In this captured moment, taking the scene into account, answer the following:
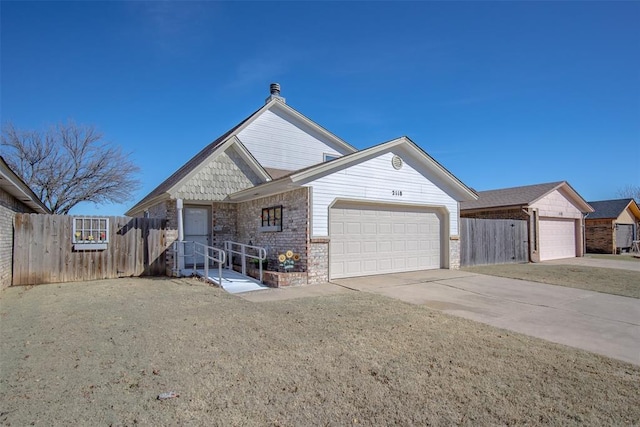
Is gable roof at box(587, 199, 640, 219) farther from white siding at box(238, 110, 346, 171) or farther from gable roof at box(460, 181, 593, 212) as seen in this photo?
white siding at box(238, 110, 346, 171)

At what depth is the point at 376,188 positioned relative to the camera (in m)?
11.5

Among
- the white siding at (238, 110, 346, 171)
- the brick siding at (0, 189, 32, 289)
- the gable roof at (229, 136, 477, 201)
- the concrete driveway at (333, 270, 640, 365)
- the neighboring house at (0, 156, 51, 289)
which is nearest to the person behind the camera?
the concrete driveway at (333, 270, 640, 365)

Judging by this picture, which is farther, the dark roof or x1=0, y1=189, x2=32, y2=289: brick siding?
the dark roof

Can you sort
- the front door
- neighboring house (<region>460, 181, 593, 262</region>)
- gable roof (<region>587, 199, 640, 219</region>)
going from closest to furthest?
the front door < neighboring house (<region>460, 181, 593, 262</region>) < gable roof (<region>587, 199, 640, 219</region>)

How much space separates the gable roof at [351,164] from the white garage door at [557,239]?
8.51m

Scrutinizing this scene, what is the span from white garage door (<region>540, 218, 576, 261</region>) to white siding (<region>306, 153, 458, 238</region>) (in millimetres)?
8980

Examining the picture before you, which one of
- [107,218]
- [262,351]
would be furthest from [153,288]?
[262,351]

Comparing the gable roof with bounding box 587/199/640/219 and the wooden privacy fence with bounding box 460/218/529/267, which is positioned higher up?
the gable roof with bounding box 587/199/640/219

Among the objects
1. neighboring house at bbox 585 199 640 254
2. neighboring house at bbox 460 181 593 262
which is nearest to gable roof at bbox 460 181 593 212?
neighboring house at bbox 460 181 593 262

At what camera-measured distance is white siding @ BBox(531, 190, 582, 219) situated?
61.9 ft

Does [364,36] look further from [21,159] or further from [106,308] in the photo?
[21,159]

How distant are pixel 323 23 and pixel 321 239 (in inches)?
254

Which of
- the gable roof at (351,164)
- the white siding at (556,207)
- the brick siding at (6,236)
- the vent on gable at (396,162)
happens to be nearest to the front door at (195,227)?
the gable roof at (351,164)

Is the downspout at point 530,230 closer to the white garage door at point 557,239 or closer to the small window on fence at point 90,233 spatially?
the white garage door at point 557,239
